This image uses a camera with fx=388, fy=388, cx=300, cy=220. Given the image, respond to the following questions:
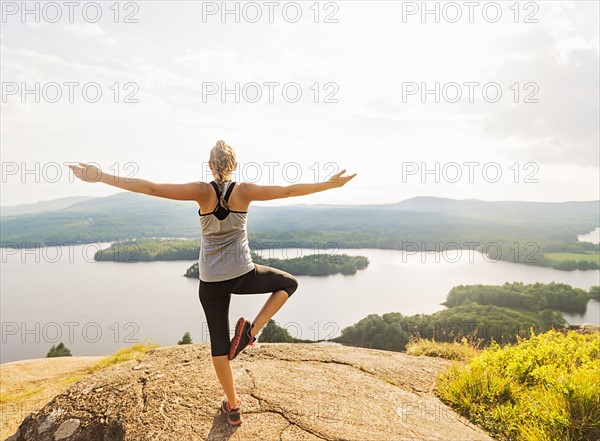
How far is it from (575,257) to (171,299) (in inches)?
4527

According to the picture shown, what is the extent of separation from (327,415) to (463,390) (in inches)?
81.0

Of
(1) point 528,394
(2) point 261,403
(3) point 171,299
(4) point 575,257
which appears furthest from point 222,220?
(4) point 575,257

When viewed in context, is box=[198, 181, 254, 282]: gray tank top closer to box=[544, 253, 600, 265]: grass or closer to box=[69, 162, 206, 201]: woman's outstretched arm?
box=[69, 162, 206, 201]: woman's outstretched arm

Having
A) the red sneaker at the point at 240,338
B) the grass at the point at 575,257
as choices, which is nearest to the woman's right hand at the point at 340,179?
the red sneaker at the point at 240,338

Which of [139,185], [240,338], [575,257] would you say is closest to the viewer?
[139,185]

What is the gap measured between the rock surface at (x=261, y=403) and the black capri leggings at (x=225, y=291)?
94cm

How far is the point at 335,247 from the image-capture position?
13938 cm

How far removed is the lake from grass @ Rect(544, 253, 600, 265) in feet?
19.2

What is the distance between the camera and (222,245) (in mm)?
3361

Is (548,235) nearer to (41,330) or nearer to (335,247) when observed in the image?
(335,247)

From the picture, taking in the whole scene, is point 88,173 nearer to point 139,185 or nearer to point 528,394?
point 139,185

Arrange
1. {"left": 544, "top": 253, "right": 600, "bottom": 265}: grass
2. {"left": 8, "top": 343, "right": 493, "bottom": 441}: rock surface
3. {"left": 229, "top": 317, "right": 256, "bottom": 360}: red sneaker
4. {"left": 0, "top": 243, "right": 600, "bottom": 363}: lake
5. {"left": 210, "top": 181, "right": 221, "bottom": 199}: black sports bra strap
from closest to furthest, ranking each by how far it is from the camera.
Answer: {"left": 210, "top": 181, "right": 221, "bottom": 199}: black sports bra strap, {"left": 229, "top": 317, "right": 256, "bottom": 360}: red sneaker, {"left": 8, "top": 343, "right": 493, "bottom": 441}: rock surface, {"left": 0, "top": 243, "right": 600, "bottom": 363}: lake, {"left": 544, "top": 253, "right": 600, "bottom": 265}: grass

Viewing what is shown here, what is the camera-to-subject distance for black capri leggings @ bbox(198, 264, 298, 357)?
340 centimetres

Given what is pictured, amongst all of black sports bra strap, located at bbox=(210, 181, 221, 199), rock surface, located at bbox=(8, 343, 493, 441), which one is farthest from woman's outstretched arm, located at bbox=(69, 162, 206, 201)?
rock surface, located at bbox=(8, 343, 493, 441)
